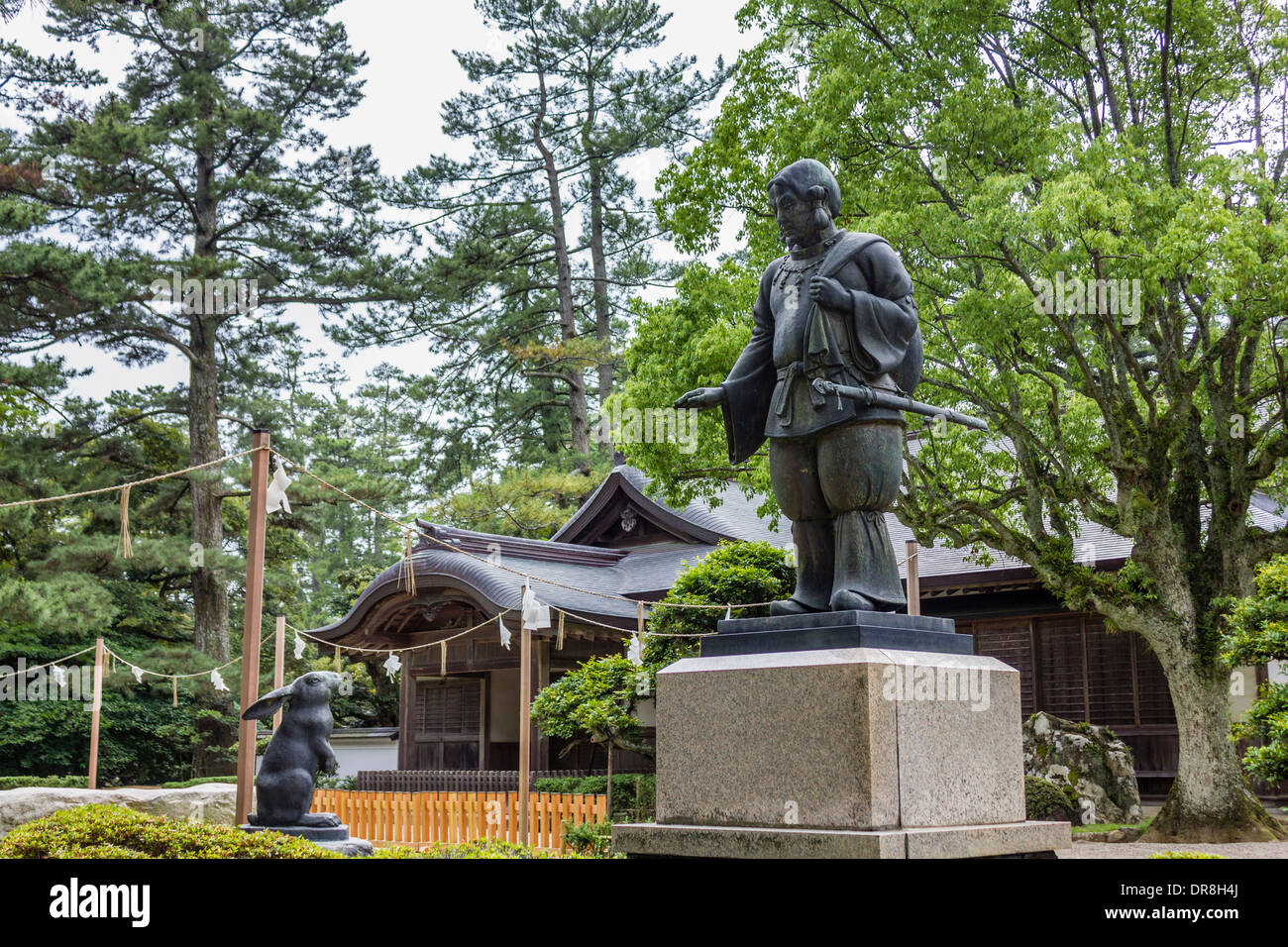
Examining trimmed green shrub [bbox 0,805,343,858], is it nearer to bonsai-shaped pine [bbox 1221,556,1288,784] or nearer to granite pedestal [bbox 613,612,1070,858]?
granite pedestal [bbox 613,612,1070,858]

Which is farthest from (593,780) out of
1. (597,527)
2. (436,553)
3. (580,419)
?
(580,419)

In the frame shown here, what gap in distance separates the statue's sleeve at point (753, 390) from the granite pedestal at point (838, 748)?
1109 mm

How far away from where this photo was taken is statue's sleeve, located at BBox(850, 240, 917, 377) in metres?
5.64

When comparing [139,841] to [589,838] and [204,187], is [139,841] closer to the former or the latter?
[589,838]

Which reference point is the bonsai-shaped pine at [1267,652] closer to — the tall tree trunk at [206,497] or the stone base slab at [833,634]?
the stone base slab at [833,634]

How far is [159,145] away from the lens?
84.6 ft

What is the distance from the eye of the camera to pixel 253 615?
34.1ft

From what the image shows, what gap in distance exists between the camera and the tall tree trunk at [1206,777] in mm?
12352

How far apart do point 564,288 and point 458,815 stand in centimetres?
2113

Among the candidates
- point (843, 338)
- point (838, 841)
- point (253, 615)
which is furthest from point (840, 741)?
point (253, 615)

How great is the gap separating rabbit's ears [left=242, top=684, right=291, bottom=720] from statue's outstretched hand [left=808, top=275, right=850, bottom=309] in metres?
6.24

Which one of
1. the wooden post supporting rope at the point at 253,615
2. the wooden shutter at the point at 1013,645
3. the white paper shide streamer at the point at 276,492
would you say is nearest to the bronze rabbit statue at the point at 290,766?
the wooden post supporting rope at the point at 253,615
